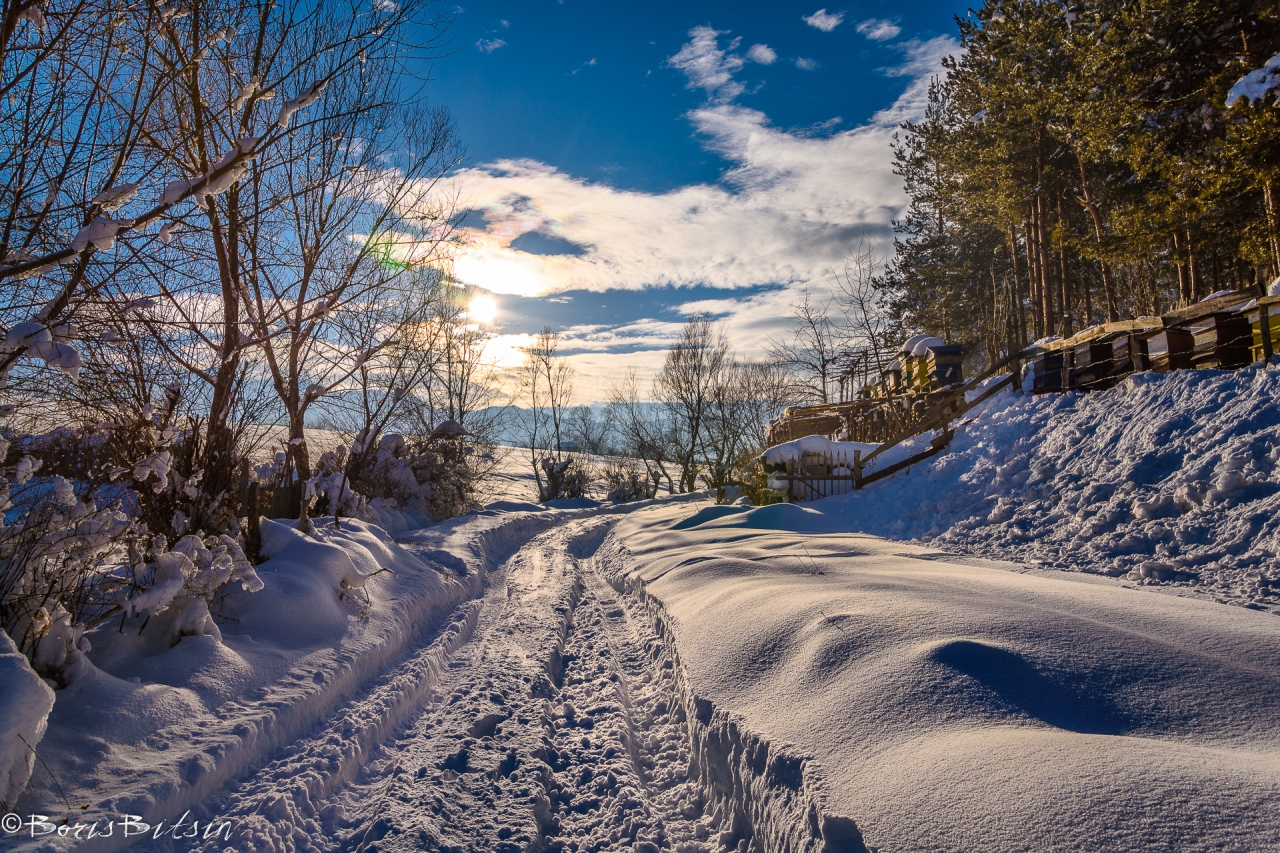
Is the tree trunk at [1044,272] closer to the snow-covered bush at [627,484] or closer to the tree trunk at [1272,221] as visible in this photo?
the tree trunk at [1272,221]

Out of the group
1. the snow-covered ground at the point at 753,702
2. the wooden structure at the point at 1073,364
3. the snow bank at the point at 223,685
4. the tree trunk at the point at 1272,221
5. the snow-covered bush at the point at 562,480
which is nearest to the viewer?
the snow-covered ground at the point at 753,702

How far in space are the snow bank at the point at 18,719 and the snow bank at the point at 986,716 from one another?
138 inches

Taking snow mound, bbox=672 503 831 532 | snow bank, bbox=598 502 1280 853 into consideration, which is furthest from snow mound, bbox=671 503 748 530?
snow bank, bbox=598 502 1280 853

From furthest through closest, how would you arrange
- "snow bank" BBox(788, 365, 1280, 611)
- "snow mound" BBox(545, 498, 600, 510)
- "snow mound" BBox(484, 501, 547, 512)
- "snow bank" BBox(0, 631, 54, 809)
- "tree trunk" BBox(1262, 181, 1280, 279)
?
1. "snow mound" BBox(545, 498, 600, 510)
2. "snow mound" BBox(484, 501, 547, 512)
3. "tree trunk" BBox(1262, 181, 1280, 279)
4. "snow bank" BBox(788, 365, 1280, 611)
5. "snow bank" BBox(0, 631, 54, 809)

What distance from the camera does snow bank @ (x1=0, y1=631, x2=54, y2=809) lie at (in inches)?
101

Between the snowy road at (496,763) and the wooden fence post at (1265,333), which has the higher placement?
the wooden fence post at (1265,333)

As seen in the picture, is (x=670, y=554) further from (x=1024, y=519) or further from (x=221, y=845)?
(x=221, y=845)

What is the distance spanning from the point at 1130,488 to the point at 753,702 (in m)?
6.65

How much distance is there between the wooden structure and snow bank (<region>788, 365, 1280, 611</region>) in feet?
2.15

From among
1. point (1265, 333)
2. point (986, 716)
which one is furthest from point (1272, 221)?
point (986, 716)

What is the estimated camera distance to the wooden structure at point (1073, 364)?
853cm

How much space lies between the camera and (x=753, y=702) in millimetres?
3889

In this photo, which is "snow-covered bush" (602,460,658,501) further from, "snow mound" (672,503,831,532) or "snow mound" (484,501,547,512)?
"snow mound" (672,503,831,532)

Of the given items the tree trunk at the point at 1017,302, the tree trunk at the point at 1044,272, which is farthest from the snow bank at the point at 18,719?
the tree trunk at the point at 1017,302
